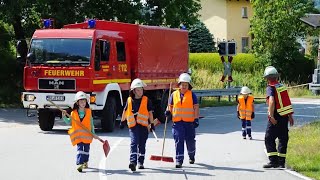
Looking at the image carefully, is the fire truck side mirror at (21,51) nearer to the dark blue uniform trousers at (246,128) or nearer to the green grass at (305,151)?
the dark blue uniform trousers at (246,128)

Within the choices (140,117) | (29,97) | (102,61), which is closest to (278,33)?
(102,61)

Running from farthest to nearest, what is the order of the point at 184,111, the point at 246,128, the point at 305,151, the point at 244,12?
the point at 244,12 < the point at 246,128 < the point at 305,151 < the point at 184,111

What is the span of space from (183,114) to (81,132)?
6.11 feet

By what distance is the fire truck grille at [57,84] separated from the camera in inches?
690

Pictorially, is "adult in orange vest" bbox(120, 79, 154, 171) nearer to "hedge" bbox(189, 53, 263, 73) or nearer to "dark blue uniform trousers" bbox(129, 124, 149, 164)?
"dark blue uniform trousers" bbox(129, 124, 149, 164)

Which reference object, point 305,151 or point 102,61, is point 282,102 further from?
point 102,61

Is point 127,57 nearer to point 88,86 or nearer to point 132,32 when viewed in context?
point 132,32

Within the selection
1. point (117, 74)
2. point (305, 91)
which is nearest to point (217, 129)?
point (117, 74)

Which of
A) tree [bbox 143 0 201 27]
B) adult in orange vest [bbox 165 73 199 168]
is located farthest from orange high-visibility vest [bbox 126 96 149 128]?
tree [bbox 143 0 201 27]

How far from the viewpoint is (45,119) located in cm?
1834

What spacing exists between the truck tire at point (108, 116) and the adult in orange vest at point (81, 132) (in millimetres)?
6163

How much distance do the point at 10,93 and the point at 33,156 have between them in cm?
1558

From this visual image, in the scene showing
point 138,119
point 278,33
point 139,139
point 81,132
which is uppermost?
point 278,33

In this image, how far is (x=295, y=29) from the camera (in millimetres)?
50875
